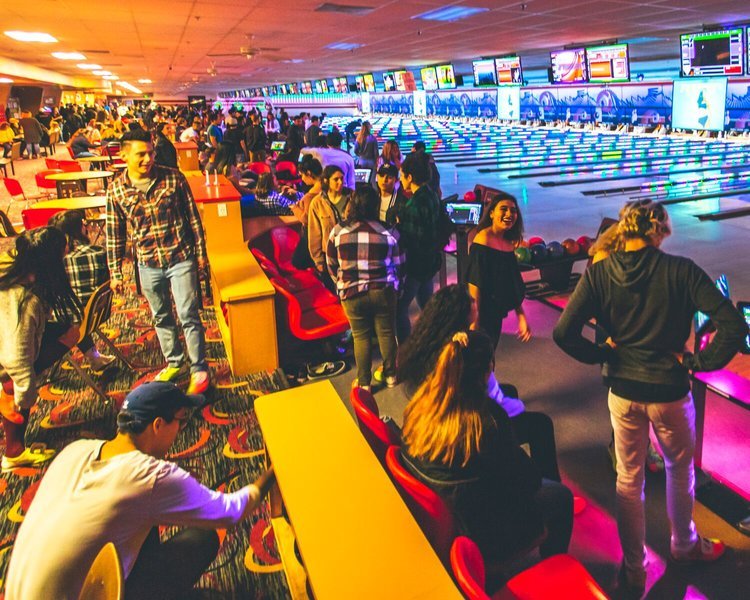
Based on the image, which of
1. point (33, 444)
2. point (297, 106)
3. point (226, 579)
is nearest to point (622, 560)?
point (226, 579)

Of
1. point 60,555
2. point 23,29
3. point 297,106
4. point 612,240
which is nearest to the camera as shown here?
point 60,555

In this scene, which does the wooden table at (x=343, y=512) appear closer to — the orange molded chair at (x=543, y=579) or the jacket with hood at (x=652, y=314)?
the orange molded chair at (x=543, y=579)

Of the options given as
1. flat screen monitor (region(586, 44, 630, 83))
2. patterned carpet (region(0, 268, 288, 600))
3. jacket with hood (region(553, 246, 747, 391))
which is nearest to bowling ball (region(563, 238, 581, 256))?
patterned carpet (region(0, 268, 288, 600))

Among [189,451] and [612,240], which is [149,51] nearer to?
[189,451]

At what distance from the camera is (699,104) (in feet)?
54.2

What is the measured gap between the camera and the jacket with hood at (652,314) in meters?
1.66

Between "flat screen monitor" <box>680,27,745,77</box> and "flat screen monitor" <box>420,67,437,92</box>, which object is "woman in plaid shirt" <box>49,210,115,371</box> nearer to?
"flat screen monitor" <box>680,27,745,77</box>

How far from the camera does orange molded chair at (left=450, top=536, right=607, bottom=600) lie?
1321mm

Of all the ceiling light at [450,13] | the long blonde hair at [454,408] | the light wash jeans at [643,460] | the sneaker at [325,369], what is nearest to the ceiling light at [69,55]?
the ceiling light at [450,13]

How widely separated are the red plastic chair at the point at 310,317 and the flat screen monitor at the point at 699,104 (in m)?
15.7

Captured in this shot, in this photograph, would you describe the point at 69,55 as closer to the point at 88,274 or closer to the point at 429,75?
the point at 429,75

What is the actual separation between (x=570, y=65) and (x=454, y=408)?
32.9 ft

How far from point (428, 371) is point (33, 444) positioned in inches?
85.0

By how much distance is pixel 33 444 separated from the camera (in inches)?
113
